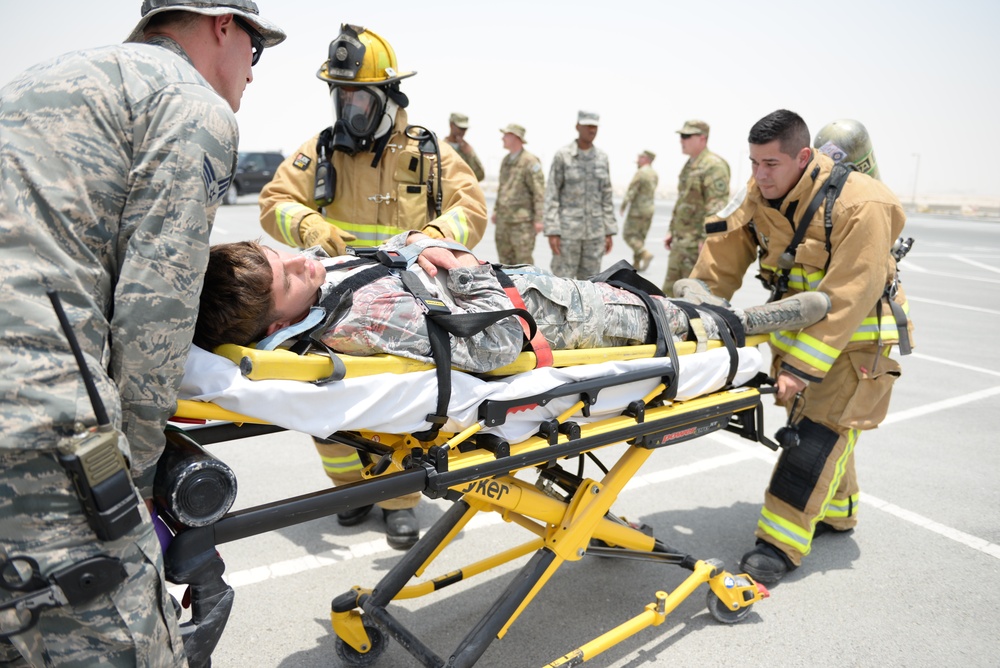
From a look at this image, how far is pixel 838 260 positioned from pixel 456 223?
1.77 m

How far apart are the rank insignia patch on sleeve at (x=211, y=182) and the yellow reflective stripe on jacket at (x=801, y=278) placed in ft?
8.81

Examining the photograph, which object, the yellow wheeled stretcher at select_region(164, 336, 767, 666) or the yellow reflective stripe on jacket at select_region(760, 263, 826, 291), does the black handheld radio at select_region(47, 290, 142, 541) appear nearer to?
the yellow wheeled stretcher at select_region(164, 336, 767, 666)

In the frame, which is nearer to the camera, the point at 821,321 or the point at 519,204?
the point at 821,321

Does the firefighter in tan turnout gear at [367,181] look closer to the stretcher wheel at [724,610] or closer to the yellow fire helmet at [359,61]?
the yellow fire helmet at [359,61]

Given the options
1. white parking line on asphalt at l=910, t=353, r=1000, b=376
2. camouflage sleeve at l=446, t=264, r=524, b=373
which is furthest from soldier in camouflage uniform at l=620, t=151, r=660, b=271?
camouflage sleeve at l=446, t=264, r=524, b=373

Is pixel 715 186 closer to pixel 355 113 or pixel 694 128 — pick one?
pixel 694 128

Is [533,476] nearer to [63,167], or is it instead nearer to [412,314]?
[412,314]

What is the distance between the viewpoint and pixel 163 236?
148 centimetres

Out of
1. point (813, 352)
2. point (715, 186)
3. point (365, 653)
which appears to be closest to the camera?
point (365, 653)

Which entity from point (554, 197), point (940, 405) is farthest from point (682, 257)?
point (940, 405)

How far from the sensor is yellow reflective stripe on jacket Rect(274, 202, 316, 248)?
3598 millimetres

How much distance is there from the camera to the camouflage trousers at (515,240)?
408 inches

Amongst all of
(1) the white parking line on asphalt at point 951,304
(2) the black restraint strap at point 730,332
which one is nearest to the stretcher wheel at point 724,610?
(2) the black restraint strap at point 730,332

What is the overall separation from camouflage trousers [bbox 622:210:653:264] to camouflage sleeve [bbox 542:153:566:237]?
2.73 metres
